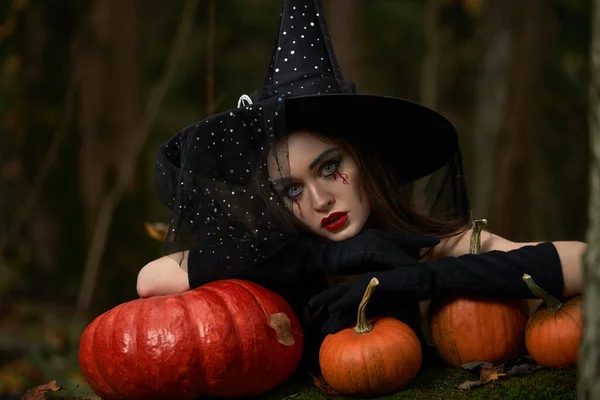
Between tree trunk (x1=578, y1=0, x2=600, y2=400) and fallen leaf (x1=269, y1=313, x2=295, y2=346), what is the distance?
1.15 meters

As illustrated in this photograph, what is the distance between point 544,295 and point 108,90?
18.0 feet

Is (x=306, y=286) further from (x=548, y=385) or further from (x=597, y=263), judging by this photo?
(x=597, y=263)

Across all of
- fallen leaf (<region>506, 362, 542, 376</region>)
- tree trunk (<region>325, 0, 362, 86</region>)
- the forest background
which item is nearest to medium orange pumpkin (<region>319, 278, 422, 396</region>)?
fallen leaf (<region>506, 362, 542, 376</region>)

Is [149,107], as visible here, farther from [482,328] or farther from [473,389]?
[473,389]

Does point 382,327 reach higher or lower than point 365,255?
lower

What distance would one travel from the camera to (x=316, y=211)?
288 centimetres

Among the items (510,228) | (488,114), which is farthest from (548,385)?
(488,114)

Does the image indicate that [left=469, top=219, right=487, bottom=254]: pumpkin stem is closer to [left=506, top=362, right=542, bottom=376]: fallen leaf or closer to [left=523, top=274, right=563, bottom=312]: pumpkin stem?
[left=523, top=274, right=563, bottom=312]: pumpkin stem

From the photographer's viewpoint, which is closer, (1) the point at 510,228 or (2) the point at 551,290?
(2) the point at 551,290

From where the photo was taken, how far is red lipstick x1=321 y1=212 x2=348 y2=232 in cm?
288

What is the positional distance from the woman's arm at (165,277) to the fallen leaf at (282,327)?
43 centimetres

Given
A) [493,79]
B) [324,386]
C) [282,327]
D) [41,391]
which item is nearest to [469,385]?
[324,386]

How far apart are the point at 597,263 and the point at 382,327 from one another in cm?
98

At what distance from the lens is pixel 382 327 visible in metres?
2.53
